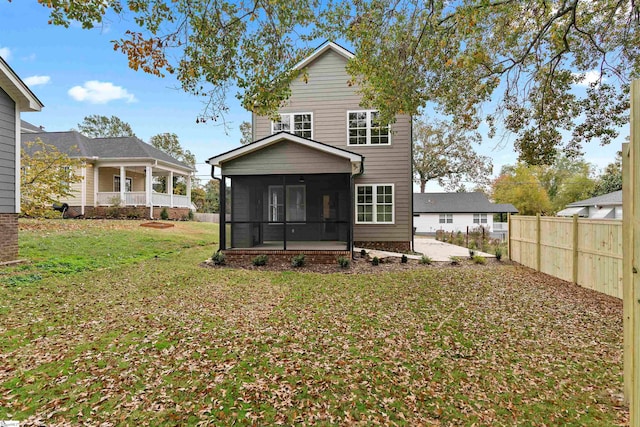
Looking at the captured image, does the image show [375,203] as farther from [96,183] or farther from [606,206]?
[606,206]

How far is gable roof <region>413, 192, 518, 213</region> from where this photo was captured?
108ft

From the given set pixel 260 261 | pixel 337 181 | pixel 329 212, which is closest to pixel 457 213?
pixel 329 212

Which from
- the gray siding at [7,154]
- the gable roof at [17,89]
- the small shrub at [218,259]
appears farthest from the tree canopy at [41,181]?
the small shrub at [218,259]

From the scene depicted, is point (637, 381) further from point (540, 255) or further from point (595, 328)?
point (540, 255)

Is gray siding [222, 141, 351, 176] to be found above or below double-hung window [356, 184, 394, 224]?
above

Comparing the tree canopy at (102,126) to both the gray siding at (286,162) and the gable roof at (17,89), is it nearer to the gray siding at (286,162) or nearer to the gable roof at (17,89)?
the gable roof at (17,89)

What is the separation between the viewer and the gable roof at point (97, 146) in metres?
20.5

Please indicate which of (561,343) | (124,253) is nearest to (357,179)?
(124,253)

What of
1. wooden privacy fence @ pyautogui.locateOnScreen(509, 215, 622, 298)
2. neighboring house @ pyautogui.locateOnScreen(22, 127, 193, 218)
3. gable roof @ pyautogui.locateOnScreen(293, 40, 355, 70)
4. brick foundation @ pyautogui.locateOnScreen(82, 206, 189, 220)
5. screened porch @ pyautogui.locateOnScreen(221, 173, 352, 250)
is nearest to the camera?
wooden privacy fence @ pyautogui.locateOnScreen(509, 215, 622, 298)

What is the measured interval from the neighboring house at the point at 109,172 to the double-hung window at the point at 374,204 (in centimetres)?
1401

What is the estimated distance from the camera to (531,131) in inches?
363

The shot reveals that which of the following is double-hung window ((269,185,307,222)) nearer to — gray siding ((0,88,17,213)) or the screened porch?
the screened porch

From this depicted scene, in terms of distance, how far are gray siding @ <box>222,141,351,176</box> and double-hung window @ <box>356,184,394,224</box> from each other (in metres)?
3.52

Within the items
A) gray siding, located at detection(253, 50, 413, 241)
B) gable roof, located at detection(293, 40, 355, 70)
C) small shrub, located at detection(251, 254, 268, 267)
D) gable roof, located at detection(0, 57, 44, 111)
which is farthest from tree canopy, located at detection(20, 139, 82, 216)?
gable roof, located at detection(293, 40, 355, 70)
